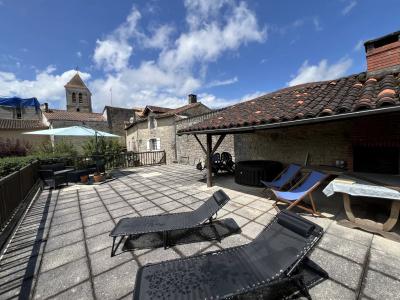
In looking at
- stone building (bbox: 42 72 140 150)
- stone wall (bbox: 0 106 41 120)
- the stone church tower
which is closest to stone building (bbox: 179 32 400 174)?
stone building (bbox: 42 72 140 150)

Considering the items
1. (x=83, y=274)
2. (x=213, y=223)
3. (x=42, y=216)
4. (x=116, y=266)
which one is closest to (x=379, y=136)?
(x=213, y=223)

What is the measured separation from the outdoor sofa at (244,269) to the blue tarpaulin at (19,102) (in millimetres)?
32224

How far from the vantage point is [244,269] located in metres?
2.04

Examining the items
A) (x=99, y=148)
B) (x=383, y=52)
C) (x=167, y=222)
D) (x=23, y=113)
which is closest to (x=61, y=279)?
(x=167, y=222)

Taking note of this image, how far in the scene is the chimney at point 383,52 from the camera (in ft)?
16.7

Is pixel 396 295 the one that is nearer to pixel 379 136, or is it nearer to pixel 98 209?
pixel 379 136

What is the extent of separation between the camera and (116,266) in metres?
2.59

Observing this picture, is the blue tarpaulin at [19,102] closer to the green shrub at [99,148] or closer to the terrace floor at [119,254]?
the green shrub at [99,148]

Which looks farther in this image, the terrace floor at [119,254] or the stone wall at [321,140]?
the stone wall at [321,140]

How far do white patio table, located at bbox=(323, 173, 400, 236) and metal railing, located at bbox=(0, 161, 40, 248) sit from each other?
5952mm

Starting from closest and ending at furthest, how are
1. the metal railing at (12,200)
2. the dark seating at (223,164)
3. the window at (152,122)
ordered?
1. the metal railing at (12,200)
2. the dark seating at (223,164)
3. the window at (152,122)

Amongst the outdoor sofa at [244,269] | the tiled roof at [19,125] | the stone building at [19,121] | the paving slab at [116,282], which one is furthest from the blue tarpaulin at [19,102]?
the outdoor sofa at [244,269]

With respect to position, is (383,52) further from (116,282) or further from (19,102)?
(19,102)

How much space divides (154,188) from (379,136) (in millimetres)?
6578
